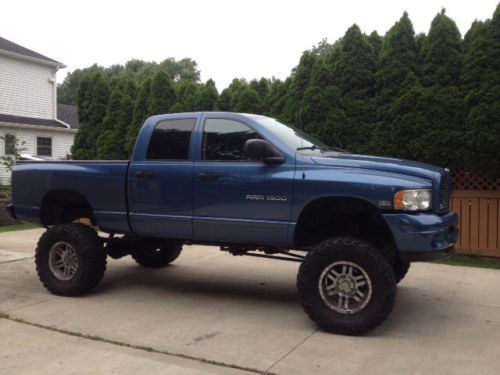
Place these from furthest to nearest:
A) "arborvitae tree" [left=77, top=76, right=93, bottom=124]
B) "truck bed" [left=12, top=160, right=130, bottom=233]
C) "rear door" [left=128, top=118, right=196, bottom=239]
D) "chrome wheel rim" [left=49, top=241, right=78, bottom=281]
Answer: "arborvitae tree" [left=77, top=76, right=93, bottom=124] → "chrome wheel rim" [left=49, top=241, right=78, bottom=281] → "truck bed" [left=12, top=160, right=130, bottom=233] → "rear door" [left=128, top=118, right=196, bottom=239]

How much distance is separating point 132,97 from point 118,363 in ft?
32.2

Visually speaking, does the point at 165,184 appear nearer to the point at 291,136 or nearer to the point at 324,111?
the point at 291,136

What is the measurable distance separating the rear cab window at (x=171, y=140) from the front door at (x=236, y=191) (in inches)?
8.6

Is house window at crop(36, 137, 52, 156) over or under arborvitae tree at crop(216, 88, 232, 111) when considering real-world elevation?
under

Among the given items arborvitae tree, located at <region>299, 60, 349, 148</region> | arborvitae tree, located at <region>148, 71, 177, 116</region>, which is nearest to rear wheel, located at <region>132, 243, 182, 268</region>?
arborvitae tree, located at <region>299, 60, 349, 148</region>

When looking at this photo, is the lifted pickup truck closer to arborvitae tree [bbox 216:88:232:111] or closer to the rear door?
the rear door

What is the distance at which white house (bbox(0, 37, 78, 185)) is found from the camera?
2188 centimetres

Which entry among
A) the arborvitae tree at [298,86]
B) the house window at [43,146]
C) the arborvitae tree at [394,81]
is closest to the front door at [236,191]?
the arborvitae tree at [394,81]

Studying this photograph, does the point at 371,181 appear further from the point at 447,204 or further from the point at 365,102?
the point at 365,102

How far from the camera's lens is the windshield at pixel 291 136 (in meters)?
5.44

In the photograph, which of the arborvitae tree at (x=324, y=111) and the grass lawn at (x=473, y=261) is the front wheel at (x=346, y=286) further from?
the arborvitae tree at (x=324, y=111)

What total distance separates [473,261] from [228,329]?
5198mm

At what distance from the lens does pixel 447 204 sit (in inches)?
200

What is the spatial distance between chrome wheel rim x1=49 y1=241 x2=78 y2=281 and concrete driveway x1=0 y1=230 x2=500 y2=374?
31 cm
